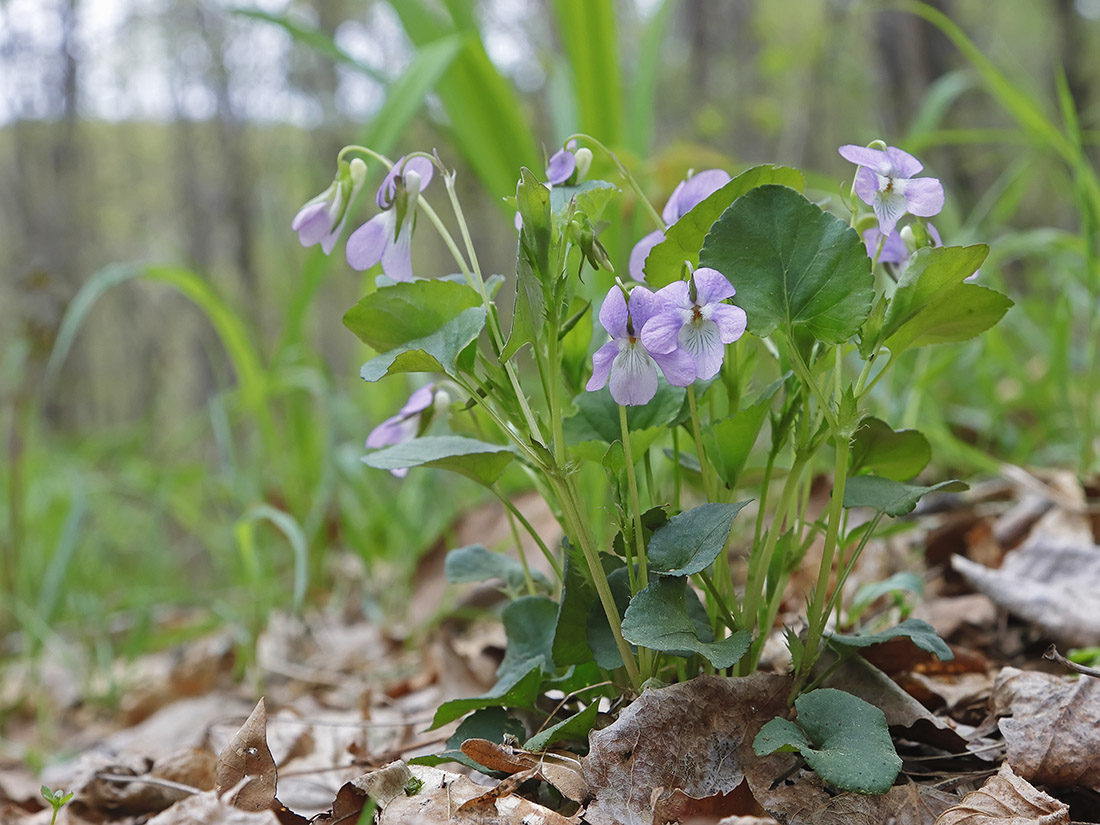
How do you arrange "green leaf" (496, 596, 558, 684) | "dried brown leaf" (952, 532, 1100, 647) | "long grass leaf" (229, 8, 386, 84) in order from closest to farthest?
1. "green leaf" (496, 596, 558, 684)
2. "dried brown leaf" (952, 532, 1100, 647)
3. "long grass leaf" (229, 8, 386, 84)

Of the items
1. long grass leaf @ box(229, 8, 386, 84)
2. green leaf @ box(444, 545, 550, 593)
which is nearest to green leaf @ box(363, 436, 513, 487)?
green leaf @ box(444, 545, 550, 593)

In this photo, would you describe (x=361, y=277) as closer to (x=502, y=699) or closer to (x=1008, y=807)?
(x=502, y=699)

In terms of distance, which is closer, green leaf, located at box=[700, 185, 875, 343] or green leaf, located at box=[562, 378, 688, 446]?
green leaf, located at box=[700, 185, 875, 343]

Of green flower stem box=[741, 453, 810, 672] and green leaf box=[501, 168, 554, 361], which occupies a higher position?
green leaf box=[501, 168, 554, 361]

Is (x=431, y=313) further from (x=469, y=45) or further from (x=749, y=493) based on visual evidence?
(x=749, y=493)


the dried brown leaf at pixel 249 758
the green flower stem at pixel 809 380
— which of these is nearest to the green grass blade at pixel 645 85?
the green flower stem at pixel 809 380

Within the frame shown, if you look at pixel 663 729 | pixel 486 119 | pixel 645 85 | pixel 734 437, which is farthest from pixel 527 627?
pixel 645 85

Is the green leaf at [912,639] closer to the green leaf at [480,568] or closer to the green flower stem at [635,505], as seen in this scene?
the green flower stem at [635,505]

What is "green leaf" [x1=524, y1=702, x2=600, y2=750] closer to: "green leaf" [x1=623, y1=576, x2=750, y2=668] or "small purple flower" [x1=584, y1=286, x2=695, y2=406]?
"green leaf" [x1=623, y1=576, x2=750, y2=668]

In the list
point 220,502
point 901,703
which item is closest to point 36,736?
point 220,502
